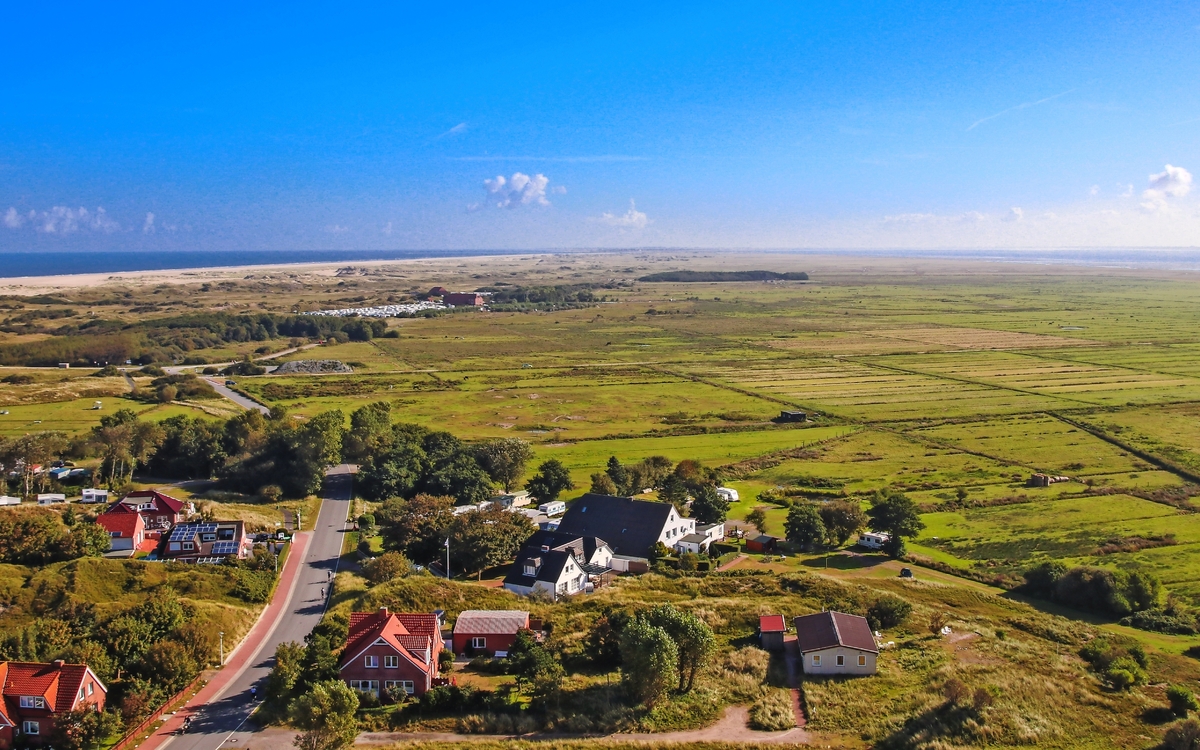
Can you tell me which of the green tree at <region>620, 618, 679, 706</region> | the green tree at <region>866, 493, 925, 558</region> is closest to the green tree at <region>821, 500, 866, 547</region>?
the green tree at <region>866, 493, 925, 558</region>

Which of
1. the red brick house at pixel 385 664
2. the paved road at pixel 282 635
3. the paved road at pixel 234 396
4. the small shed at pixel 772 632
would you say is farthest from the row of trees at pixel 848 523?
the paved road at pixel 234 396

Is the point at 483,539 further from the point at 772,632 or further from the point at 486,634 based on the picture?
the point at 772,632

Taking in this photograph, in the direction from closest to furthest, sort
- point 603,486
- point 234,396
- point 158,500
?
1. point 158,500
2. point 603,486
3. point 234,396

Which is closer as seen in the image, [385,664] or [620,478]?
[385,664]

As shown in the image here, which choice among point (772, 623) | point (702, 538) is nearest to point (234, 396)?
point (702, 538)

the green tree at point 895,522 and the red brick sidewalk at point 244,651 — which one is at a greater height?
the green tree at point 895,522

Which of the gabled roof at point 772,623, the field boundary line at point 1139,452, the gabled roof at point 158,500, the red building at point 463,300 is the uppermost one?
the red building at point 463,300

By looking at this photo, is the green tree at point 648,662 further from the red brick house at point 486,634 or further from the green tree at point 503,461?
the green tree at point 503,461
